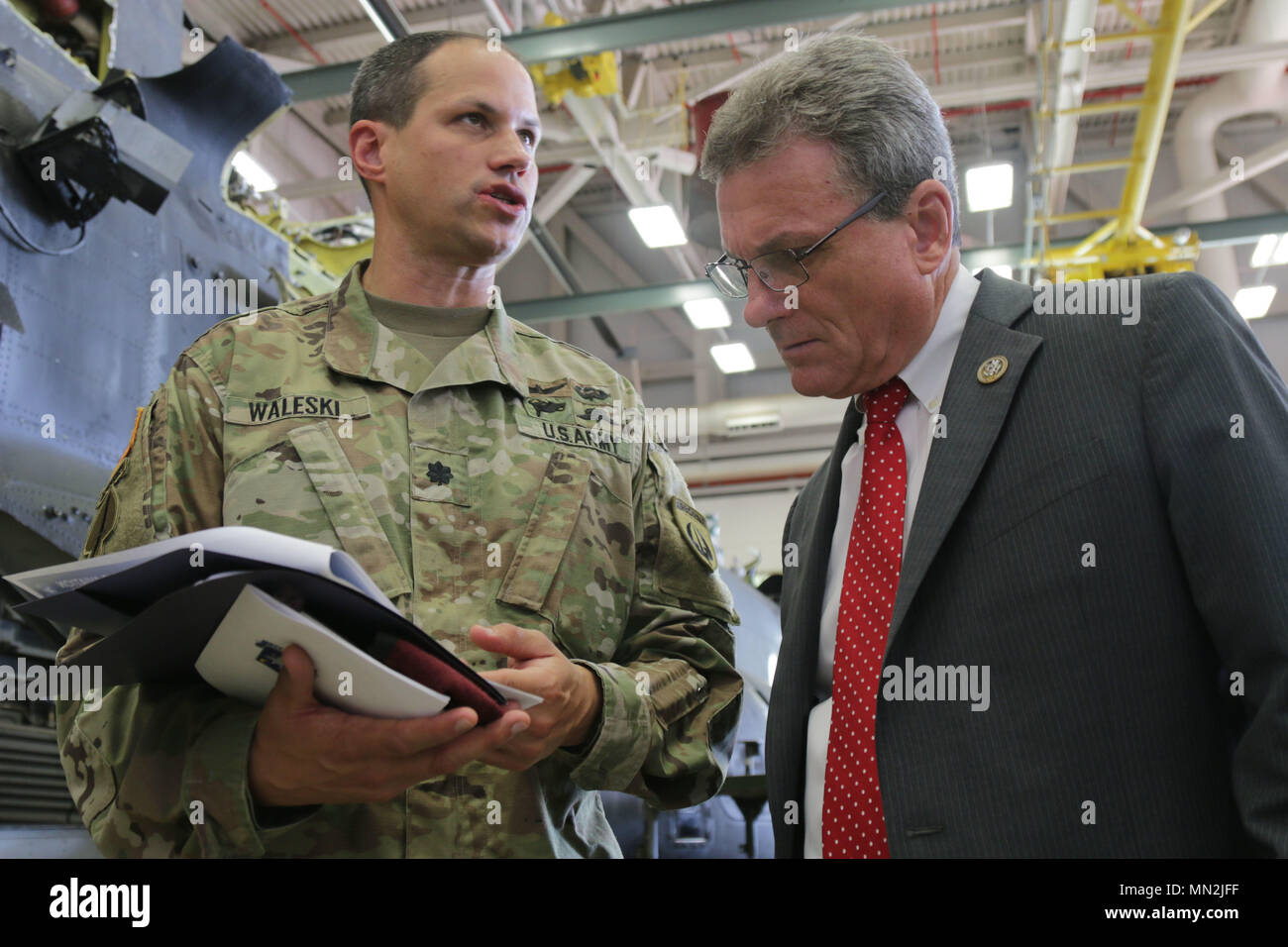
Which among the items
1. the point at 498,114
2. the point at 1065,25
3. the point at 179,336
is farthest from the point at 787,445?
the point at 498,114

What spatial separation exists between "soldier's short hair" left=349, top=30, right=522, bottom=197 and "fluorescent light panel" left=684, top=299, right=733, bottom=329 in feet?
31.7

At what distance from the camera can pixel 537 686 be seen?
59.1 inches

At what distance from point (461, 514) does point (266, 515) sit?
318 mm

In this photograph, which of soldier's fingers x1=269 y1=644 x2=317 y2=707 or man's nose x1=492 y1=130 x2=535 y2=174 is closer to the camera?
soldier's fingers x1=269 y1=644 x2=317 y2=707

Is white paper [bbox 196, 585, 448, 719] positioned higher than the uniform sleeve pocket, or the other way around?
the uniform sleeve pocket

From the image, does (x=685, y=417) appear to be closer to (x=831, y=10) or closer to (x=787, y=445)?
(x=787, y=445)

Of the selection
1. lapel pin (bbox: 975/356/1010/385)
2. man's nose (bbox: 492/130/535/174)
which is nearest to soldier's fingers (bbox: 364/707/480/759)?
lapel pin (bbox: 975/356/1010/385)

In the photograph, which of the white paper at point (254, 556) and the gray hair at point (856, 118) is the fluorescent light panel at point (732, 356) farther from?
the white paper at point (254, 556)

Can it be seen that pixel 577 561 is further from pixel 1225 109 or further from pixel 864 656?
pixel 1225 109

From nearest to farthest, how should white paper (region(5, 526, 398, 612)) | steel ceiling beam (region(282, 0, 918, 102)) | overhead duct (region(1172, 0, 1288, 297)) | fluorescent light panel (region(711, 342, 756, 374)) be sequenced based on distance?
1. white paper (region(5, 526, 398, 612))
2. steel ceiling beam (region(282, 0, 918, 102))
3. overhead duct (region(1172, 0, 1288, 297))
4. fluorescent light panel (region(711, 342, 756, 374))

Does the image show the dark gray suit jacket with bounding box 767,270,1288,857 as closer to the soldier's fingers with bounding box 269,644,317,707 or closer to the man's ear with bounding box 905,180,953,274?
the man's ear with bounding box 905,180,953,274

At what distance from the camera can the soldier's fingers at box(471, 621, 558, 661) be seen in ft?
4.74

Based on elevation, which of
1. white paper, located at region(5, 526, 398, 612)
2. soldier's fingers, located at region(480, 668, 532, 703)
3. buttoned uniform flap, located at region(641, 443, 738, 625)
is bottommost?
soldier's fingers, located at region(480, 668, 532, 703)

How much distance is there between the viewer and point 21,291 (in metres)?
4.29
